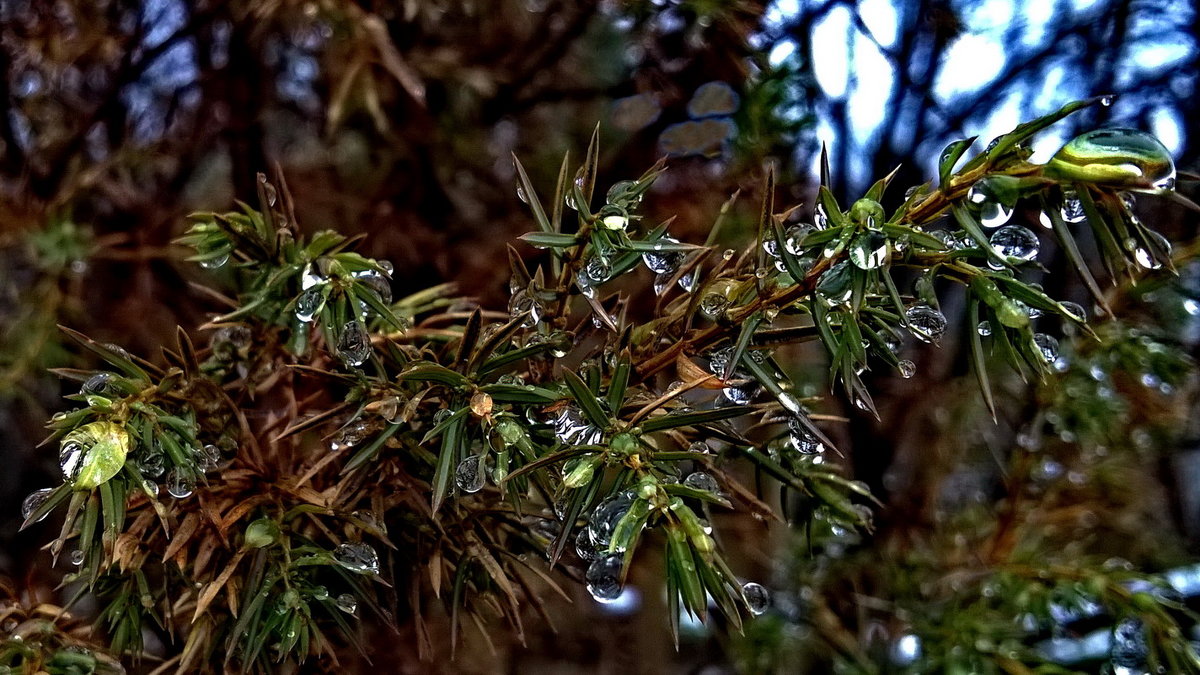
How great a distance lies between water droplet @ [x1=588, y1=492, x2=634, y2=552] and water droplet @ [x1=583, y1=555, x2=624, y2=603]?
0.02m

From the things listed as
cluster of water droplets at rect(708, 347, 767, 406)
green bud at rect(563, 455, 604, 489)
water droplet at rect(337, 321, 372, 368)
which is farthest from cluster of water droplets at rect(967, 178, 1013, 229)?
water droplet at rect(337, 321, 372, 368)

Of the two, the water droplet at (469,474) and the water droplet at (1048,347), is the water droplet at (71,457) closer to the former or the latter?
the water droplet at (469,474)

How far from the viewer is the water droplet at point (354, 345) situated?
1.88 feet

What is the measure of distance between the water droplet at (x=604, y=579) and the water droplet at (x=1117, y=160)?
1.11ft

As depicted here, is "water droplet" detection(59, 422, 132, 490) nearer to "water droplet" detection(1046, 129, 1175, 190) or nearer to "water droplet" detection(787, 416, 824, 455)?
"water droplet" detection(787, 416, 824, 455)

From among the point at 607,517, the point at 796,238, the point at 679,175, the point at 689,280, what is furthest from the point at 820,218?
the point at 679,175

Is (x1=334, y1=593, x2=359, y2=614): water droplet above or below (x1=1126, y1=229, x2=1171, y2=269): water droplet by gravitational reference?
below

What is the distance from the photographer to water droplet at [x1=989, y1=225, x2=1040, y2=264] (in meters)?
0.54

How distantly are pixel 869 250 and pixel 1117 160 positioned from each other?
0.14m

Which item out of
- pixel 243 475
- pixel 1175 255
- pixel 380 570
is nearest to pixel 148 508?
pixel 243 475

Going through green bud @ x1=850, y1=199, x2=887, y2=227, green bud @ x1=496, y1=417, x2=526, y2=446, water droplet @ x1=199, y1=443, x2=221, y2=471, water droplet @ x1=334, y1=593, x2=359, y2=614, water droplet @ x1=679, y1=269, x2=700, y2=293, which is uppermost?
green bud @ x1=850, y1=199, x2=887, y2=227

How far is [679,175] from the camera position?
1334 mm

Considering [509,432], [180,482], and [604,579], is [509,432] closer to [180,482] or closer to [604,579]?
[604,579]

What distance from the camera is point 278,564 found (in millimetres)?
584
